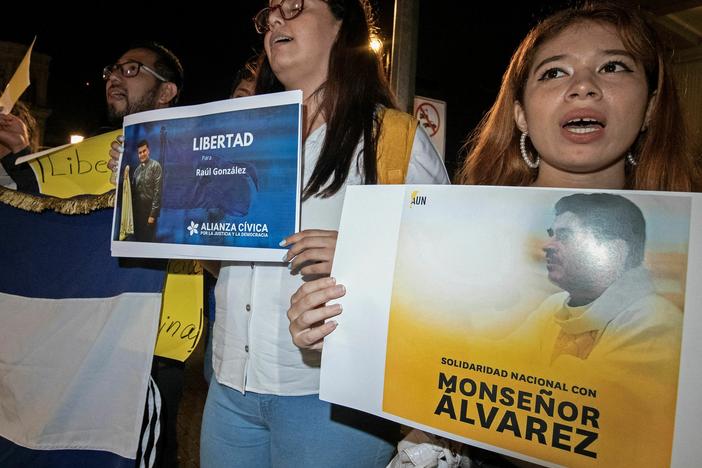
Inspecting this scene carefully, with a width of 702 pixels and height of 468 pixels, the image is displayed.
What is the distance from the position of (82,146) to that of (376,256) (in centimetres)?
148

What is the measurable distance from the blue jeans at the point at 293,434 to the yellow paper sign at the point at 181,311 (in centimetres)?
53

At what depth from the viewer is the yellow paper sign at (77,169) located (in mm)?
1796

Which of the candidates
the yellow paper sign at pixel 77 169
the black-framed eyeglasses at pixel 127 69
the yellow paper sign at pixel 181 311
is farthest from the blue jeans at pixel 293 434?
the black-framed eyeglasses at pixel 127 69

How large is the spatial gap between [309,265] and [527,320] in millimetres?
495

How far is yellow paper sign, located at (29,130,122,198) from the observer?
5.89ft

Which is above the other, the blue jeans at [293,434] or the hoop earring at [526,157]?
the hoop earring at [526,157]

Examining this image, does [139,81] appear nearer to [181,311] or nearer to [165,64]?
[165,64]

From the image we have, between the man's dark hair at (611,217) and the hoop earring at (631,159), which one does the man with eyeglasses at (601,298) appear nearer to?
the man's dark hair at (611,217)

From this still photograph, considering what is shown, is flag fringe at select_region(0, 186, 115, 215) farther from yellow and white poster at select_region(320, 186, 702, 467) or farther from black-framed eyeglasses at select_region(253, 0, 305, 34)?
yellow and white poster at select_region(320, 186, 702, 467)

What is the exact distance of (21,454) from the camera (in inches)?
69.3

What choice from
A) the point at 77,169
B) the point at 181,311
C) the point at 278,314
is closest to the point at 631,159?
the point at 278,314

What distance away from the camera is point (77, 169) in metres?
1.83

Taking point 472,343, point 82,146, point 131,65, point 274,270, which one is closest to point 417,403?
point 472,343

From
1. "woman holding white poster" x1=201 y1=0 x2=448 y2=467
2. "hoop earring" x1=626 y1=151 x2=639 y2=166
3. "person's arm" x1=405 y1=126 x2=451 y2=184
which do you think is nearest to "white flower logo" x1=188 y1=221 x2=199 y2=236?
"woman holding white poster" x1=201 y1=0 x2=448 y2=467
